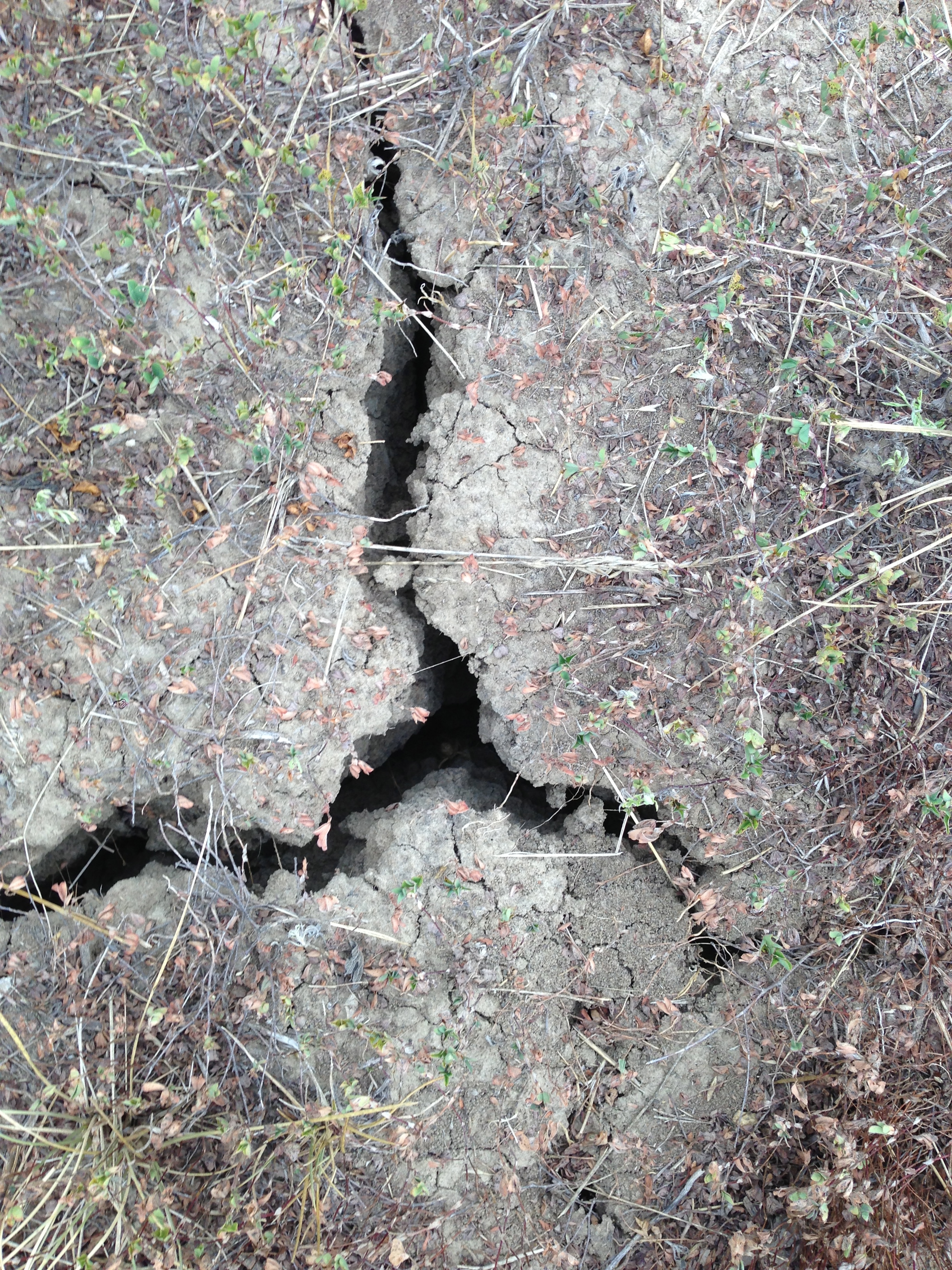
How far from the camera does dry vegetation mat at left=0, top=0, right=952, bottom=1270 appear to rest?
8.13 feet

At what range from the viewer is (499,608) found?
2.69 m

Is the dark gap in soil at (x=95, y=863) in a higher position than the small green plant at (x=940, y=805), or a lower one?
lower

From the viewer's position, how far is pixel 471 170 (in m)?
2.61

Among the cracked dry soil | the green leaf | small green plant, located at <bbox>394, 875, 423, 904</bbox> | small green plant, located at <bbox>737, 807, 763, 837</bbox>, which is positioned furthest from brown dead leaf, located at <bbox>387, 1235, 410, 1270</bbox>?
the green leaf

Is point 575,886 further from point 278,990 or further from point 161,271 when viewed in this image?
point 161,271

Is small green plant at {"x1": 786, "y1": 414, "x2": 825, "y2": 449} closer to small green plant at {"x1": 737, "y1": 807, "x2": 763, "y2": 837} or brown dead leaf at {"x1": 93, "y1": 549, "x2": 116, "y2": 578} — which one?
small green plant at {"x1": 737, "y1": 807, "x2": 763, "y2": 837}

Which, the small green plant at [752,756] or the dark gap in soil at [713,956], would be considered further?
the dark gap in soil at [713,956]

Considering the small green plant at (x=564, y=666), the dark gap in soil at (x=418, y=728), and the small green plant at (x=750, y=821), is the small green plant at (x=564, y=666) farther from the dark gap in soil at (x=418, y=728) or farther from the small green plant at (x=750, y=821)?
the small green plant at (x=750, y=821)

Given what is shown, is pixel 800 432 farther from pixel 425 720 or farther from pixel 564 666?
pixel 425 720

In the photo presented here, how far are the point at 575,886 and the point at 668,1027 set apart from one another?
50 centimetres

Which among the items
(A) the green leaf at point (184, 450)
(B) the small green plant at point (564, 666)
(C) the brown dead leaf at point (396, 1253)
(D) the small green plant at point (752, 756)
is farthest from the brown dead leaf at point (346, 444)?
(C) the brown dead leaf at point (396, 1253)

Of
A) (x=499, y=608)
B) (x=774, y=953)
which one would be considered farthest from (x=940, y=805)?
(x=499, y=608)

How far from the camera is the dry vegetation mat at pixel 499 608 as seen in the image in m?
2.48

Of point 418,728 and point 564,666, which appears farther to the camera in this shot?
point 418,728
